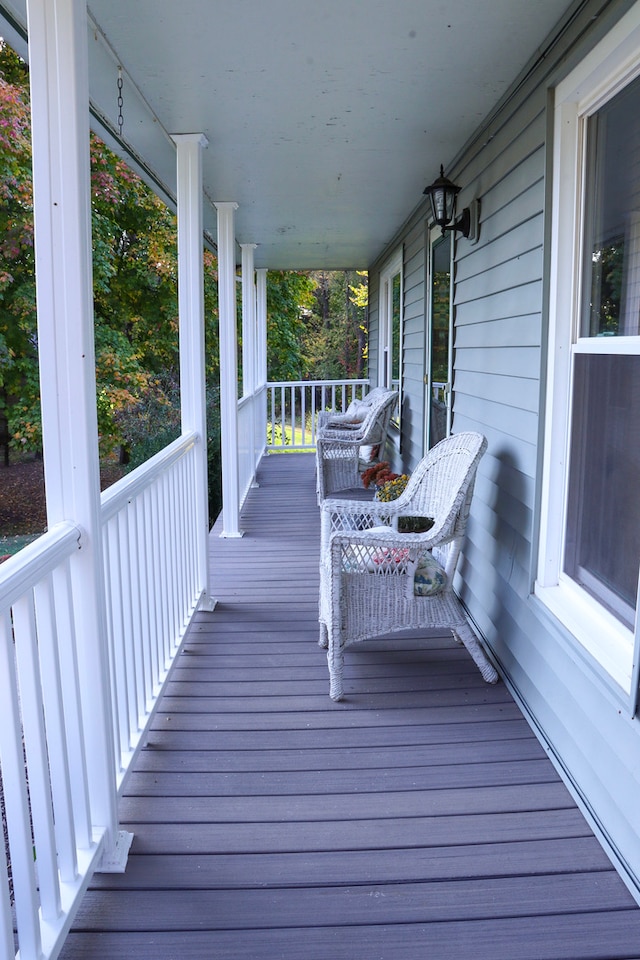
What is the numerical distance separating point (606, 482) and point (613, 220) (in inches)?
29.7

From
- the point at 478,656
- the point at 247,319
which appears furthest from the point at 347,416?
the point at 478,656

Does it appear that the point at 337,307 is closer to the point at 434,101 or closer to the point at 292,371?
the point at 292,371

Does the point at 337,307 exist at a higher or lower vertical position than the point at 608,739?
higher

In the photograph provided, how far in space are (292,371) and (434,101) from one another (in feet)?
42.2

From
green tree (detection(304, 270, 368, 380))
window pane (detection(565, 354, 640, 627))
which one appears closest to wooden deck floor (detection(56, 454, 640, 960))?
window pane (detection(565, 354, 640, 627))

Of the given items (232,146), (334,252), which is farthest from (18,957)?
(334,252)

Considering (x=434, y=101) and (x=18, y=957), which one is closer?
(x=18, y=957)

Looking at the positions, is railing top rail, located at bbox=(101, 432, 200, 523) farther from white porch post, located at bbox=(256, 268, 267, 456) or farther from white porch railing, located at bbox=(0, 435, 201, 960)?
white porch post, located at bbox=(256, 268, 267, 456)

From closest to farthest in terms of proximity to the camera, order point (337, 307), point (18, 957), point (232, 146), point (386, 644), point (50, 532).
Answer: point (18, 957) < point (50, 532) < point (386, 644) < point (232, 146) < point (337, 307)

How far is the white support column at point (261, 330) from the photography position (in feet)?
29.9

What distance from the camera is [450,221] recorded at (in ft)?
13.3

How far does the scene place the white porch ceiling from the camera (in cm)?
234

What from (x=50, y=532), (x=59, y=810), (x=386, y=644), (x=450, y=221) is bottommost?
(x=386, y=644)

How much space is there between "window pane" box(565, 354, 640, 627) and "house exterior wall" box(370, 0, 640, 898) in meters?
0.19
